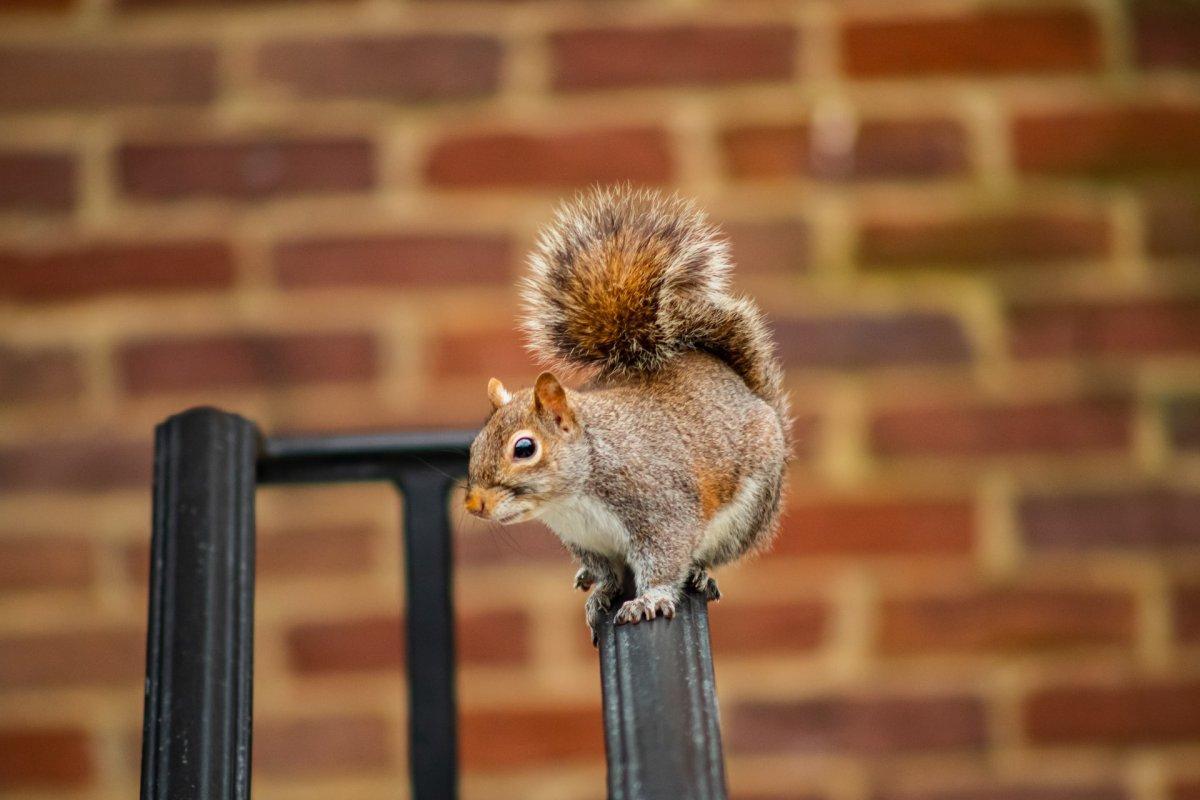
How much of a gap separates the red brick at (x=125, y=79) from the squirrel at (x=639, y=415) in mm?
683

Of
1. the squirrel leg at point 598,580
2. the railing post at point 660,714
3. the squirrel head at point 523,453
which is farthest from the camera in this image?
the squirrel leg at point 598,580

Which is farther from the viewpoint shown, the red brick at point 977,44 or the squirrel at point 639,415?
the red brick at point 977,44

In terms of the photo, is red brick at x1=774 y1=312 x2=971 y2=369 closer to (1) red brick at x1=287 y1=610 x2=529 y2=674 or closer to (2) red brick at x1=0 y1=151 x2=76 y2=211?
(1) red brick at x1=287 y1=610 x2=529 y2=674

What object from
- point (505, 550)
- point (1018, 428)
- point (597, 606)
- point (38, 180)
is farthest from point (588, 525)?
point (38, 180)

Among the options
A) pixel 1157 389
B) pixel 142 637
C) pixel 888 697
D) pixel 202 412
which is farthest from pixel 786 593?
pixel 202 412

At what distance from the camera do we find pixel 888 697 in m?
1.21

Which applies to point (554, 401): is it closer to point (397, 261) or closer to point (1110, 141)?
point (397, 261)

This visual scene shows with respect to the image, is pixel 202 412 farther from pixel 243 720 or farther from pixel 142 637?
pixel 142 637

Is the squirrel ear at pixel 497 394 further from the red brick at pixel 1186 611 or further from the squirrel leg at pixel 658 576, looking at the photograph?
the red brick at pixel 1186 611

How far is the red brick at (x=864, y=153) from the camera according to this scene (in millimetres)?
1232

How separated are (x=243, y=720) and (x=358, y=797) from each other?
71cm

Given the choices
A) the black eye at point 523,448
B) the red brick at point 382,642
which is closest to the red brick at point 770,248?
the red brick at point 382,642

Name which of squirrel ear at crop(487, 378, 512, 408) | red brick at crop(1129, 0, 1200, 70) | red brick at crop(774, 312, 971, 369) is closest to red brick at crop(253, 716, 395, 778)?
red brick at crop(774, 312, 971, 369)

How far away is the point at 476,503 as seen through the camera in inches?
21.6
